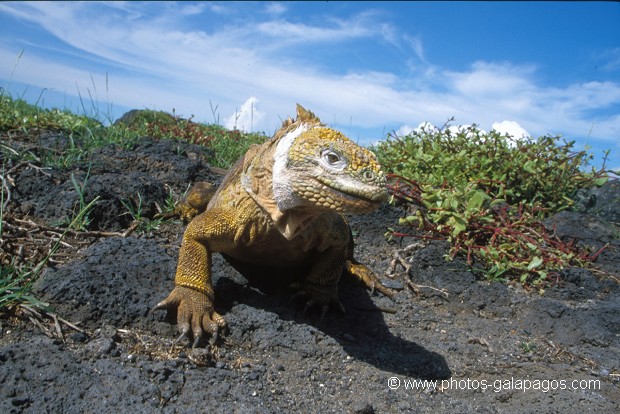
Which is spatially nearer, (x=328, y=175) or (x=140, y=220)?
(x=328, y=175)

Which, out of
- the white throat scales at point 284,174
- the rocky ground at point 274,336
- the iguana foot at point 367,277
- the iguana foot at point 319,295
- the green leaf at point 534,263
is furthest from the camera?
the green leaf at point 534,263

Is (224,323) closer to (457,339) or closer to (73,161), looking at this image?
(457,339)

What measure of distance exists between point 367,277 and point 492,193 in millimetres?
2162

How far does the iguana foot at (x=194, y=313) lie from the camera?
9.96ft

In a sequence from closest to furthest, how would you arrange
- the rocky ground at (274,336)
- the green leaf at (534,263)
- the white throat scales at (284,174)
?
the rocky ground at (274,336), the white throat scales at (284,174), the green leaf at (534,263)

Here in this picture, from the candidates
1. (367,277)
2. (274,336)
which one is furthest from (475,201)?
(274,336)

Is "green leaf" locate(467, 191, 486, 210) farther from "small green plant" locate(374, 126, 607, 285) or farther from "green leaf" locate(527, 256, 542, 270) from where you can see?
"green leaf" locate(527, 256, 542, 270)

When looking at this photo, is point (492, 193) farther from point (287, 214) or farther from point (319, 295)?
point (287, 214)

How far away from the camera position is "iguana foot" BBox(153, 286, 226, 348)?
3.04 meters

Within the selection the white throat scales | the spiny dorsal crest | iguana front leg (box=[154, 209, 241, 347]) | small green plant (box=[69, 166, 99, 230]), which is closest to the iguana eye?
the white throat scales

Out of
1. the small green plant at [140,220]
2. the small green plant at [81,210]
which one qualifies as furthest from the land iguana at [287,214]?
the small green plant at [81,210]

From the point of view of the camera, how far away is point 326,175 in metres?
2.68

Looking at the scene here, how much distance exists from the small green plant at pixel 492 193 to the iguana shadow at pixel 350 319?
1255mm

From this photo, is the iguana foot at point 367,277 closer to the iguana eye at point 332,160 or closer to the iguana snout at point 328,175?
the iguana snout at point 328,175
